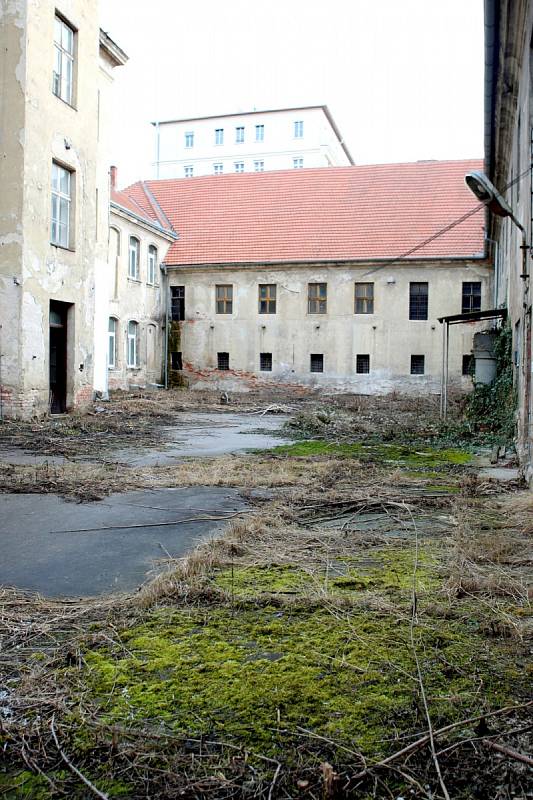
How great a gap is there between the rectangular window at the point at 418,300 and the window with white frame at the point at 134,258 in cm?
1237

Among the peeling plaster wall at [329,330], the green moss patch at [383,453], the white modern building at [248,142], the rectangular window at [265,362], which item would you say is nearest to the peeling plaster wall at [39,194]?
the green moss patch at [383,453]

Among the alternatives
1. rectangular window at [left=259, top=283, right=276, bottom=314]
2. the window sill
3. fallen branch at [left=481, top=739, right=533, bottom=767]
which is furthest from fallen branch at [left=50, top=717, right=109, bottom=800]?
rectangular window at [left=259, top=283, right=276, bottom=314]

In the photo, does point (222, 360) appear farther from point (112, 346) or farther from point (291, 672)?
point (291, 672)

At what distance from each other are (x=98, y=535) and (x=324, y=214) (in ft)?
97.1

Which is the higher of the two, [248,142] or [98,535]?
[248,142]

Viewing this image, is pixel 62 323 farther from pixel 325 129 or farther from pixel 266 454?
pixel 325 129

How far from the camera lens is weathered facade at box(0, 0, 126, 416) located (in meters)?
Answer: 16.2

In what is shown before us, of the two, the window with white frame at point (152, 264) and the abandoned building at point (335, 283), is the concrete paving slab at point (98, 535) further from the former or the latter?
the window with white frame at point (152, 264)

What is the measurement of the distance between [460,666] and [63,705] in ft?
5.91

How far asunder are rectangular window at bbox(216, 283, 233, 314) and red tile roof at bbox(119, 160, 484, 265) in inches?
49.7

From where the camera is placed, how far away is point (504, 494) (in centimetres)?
803

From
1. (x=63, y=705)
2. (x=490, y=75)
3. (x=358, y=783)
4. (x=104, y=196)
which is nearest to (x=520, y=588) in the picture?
(x=358, y=783)

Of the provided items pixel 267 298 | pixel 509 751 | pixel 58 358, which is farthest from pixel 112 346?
pixel 509 751

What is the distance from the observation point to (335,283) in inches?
1240
